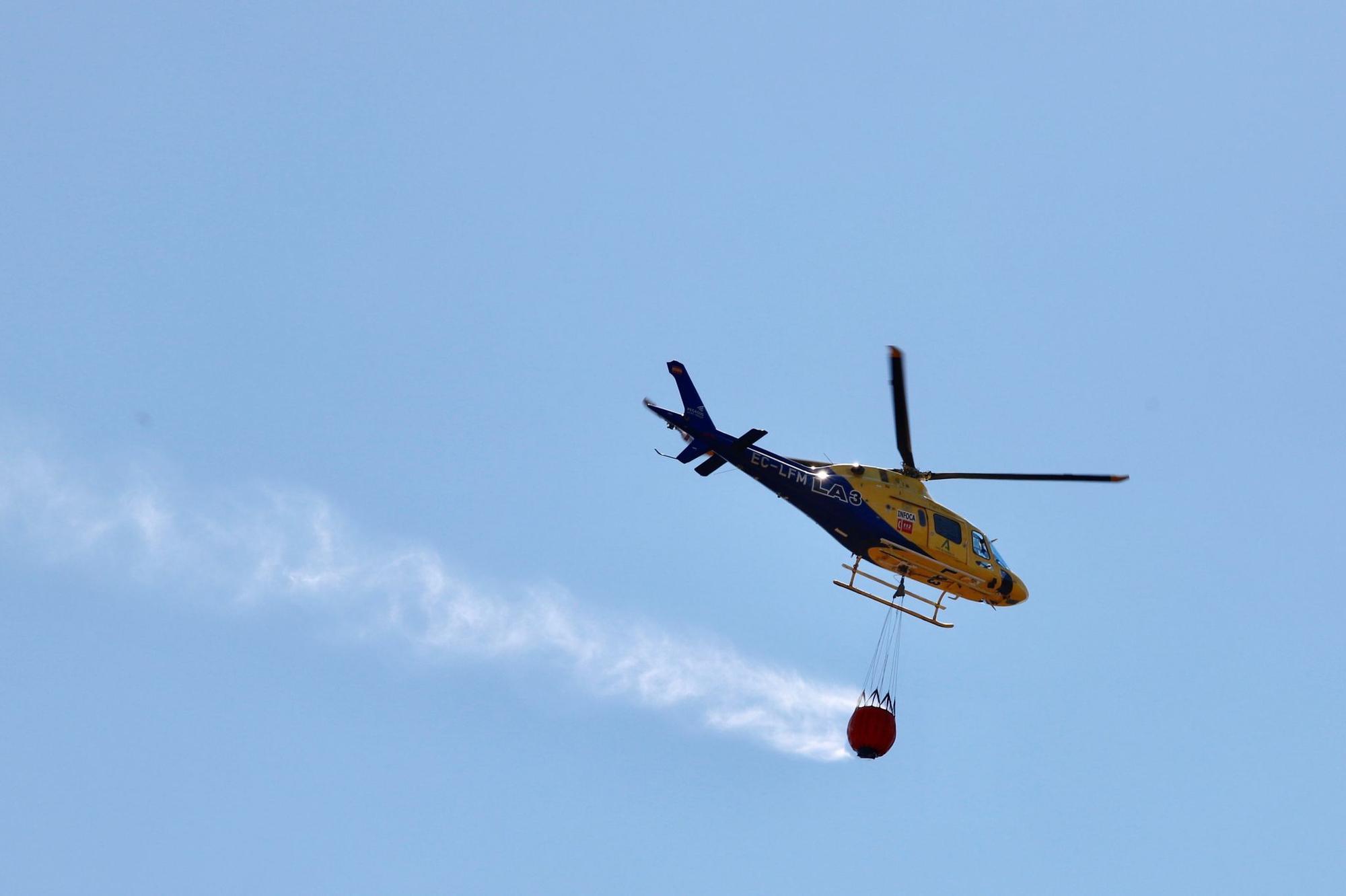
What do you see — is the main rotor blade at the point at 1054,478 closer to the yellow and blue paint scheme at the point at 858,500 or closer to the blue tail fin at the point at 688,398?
the yellow and blue paint scheme at the point at 858,500

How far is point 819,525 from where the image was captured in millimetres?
26984

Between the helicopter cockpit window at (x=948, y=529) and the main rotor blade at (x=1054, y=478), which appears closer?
the main rotor blade at (x=1054, y=478)

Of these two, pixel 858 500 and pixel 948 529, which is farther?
pixel 948 529

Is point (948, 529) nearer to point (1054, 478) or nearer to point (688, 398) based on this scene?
point (1054, 478)

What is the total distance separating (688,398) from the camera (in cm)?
2667

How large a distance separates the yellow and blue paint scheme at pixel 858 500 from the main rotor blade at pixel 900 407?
43 centimetres

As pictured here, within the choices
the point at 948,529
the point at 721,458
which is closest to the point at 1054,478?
the point at 948,529

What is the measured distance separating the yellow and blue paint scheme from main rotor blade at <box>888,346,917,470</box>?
0.43 metres

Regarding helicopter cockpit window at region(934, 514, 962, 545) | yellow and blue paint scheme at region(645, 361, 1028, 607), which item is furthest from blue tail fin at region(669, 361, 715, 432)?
helicopter cockpit window at region(934, 514, 962, 545)

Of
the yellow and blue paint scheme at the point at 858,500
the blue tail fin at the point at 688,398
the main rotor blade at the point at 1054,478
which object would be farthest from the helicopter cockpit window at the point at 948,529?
the blue tail fin at the point at 688,398

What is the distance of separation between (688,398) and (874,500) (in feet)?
11.8

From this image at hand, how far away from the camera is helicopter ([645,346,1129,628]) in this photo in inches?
1037

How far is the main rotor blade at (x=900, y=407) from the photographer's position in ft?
80.1

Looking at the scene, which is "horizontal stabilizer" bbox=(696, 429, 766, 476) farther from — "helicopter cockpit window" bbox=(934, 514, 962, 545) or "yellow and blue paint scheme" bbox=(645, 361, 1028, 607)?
"helicopter cockpit window" bbox=(934, 514, 962, 545)
